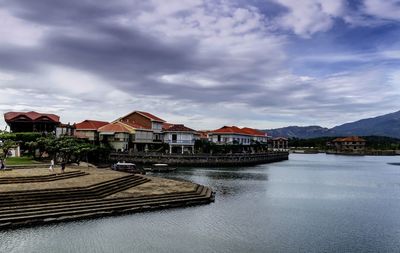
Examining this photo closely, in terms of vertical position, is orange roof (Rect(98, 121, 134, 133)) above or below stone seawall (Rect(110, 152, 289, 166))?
above

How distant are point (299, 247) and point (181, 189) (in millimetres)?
16102

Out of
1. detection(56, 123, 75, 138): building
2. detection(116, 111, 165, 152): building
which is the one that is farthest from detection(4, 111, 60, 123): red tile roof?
detection(116, 111, 165, 152): building

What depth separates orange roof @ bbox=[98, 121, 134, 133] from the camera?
303 feet

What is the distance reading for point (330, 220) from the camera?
30.5 metres

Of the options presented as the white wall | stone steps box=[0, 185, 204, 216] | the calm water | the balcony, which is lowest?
the calm water

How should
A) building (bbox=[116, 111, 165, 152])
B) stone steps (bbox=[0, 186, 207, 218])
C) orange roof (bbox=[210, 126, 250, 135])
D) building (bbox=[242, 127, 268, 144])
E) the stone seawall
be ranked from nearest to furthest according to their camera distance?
stone steps (bbox=[0, 186, 207, 218]) → the stone seawall → building (bbox=[116, 111, 165, 152]) → orange roof (bbox=[210, 126, 250, 135]) → building (bbox=[242, 127, 268, 144])

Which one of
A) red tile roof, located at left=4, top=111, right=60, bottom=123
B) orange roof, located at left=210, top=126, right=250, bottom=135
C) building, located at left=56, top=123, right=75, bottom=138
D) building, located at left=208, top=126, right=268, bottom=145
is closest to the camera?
red tile roof, located at left=4, top=111, right=60, bottom=123

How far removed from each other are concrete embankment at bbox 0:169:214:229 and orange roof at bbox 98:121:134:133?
2151 inches

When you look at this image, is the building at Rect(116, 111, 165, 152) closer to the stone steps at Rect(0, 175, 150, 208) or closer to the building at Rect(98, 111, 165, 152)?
the building at Rect(98, 111, 165, 152)

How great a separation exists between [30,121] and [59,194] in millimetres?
56901

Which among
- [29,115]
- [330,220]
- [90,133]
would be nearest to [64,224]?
[330,220]

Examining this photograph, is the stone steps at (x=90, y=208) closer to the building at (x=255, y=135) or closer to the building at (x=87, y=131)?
the building at (x=87, y=131)

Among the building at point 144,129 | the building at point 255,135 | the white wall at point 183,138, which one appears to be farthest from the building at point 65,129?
the building at point 255,135

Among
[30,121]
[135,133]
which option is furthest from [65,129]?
[135,133]
